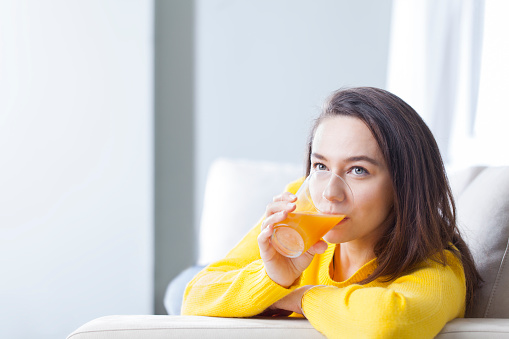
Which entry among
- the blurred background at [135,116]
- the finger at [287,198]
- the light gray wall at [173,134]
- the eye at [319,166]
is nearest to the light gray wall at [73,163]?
the blurred background at [135,116]

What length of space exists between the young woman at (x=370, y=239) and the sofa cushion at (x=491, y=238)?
1.5 inches

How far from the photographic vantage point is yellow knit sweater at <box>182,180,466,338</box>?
3.02 ft

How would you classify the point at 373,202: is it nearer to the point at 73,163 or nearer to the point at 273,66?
the point at 273,66

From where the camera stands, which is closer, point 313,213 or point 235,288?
point 313,213

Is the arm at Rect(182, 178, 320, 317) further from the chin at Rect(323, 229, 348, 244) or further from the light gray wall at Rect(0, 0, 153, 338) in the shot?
the light gray wall at Rect(0, 0, 153, 338)

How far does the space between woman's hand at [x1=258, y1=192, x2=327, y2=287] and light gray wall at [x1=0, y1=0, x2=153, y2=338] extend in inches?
81.8

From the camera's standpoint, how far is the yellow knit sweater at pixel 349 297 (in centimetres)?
92

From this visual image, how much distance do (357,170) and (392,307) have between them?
12.8 inches

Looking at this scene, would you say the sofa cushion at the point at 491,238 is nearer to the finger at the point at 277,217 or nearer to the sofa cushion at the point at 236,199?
the finger at the point at 277,217

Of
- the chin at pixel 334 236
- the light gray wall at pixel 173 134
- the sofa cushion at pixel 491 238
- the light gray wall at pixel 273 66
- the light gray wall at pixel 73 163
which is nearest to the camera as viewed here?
the chin at pixel 334 236

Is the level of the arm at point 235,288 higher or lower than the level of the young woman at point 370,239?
lower

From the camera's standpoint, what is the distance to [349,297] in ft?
3.29

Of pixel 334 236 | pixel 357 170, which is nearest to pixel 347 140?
pixel 357 170

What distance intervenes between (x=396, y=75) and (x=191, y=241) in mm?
1519
